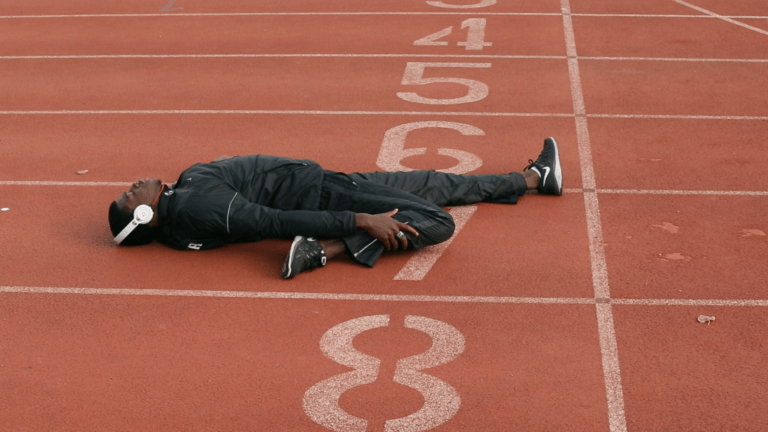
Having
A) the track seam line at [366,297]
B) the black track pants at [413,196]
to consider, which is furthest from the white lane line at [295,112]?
the track seam line at [366,297]

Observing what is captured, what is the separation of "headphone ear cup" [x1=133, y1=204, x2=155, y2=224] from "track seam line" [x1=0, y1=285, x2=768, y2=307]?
497 mm

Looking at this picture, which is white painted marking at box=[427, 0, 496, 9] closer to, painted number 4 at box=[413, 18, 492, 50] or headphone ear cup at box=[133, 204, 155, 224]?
painted number 4 at box=[413, 18, 492, 50]

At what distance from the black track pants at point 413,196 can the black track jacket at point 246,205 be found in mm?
148

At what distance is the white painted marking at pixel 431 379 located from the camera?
180 inches

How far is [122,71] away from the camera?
1040 centimetres

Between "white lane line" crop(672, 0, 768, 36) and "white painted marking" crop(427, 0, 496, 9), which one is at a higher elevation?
"white painted marking" crop(427, 0, 496, 9)

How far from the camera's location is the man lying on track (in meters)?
5.90

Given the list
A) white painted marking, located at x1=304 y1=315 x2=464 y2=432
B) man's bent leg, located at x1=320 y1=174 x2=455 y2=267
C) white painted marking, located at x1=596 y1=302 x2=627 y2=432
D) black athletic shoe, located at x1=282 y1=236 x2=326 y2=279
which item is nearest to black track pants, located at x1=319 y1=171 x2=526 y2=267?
man's bent leg, located at x1=320 y1=174 x2=455 y2=267

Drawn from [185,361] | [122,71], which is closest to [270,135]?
[122,71]

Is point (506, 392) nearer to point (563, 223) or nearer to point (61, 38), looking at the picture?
point (563, 223)

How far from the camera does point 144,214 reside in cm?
605

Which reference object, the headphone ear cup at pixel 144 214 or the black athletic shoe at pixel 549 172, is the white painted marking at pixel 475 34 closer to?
the black athletic shoe at pixel 549 172

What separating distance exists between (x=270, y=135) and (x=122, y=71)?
296 centimetres

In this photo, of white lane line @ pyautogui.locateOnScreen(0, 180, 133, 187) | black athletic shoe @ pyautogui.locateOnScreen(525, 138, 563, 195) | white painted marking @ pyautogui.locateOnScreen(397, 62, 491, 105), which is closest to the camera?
black athletic shoe @ pyautogui.locateOnScreen(525, 138, 563, 195)
